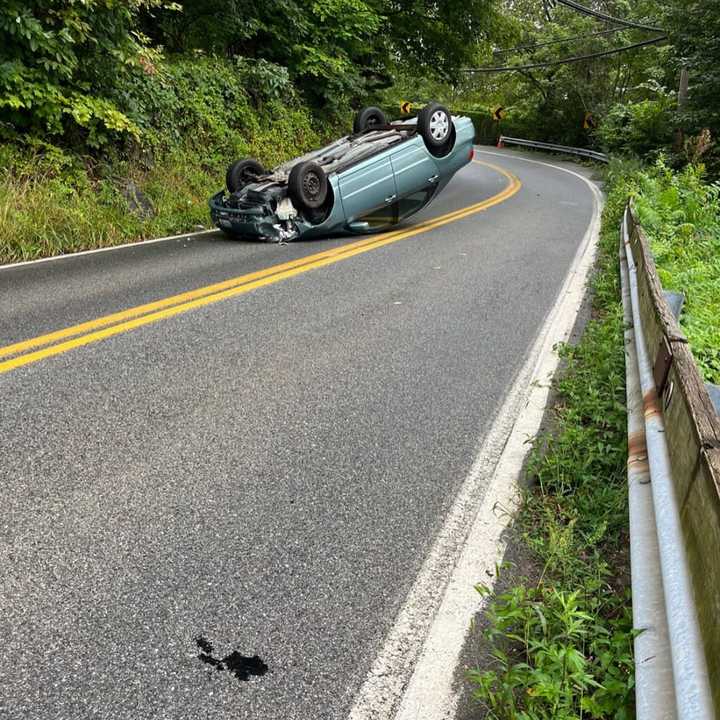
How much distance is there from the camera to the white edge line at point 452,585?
6.92 feet

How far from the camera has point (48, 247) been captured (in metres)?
8.02

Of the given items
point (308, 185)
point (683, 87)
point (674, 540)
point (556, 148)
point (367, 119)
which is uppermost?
point (683, 87)

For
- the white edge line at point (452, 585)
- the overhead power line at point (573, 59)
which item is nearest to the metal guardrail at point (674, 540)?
the white edge line at point (452, 585)

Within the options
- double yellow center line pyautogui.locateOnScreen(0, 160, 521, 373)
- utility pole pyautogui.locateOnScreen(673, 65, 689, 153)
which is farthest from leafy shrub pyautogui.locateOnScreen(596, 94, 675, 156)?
double yellow center line pyautogui.locateOnScreen(0, 160, 521, 373)

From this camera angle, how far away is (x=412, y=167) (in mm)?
10562

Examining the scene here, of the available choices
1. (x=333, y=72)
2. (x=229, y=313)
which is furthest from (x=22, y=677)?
(x=333, y=72)

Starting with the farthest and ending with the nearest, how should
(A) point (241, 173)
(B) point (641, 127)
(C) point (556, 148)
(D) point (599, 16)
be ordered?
(C) point (556, 148), (D) point (599, 16), (B) point (641, 127), (A) point (241, 173)

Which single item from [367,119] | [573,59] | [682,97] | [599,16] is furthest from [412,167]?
[573,59]

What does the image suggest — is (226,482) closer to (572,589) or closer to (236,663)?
(236,663)

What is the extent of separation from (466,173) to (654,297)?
727 inches

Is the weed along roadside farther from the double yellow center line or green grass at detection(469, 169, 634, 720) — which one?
the double yellow center line

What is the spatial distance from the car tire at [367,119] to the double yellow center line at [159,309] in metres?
3.65

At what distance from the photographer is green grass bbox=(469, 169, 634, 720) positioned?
2.03 m

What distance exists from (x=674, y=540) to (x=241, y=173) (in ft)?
30.8
